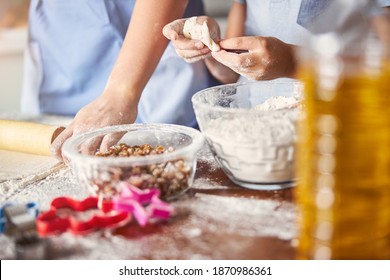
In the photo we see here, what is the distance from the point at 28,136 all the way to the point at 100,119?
0.20m

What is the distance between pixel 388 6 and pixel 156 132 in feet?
1.73

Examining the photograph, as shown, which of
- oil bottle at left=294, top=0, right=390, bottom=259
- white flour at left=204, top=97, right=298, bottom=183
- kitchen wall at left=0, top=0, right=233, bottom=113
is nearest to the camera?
oil bottle at left=294, top=0, right=390, bottom=259

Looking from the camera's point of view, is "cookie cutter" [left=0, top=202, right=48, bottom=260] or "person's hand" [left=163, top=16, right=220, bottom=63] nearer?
"cookie cutter" [left=0, top=202, right=48, bottom=260]

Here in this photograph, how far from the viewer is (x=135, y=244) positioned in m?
0.70

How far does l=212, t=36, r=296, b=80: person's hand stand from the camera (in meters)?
0.94

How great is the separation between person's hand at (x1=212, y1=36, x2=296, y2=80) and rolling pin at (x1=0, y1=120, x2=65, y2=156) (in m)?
0.41

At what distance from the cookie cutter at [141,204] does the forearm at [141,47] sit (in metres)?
0.42

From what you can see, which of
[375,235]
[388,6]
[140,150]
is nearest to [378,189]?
[375,235]

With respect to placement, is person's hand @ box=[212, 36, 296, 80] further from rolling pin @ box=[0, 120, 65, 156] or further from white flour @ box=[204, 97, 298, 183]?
rolling pin @ box=[0, 120, 65, 156]

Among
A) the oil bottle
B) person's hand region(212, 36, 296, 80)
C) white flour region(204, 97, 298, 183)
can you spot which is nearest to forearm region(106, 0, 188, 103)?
person's hand region(212, 36, 296, 80)

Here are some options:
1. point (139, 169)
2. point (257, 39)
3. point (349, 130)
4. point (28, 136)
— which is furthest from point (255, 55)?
point (28, 136)

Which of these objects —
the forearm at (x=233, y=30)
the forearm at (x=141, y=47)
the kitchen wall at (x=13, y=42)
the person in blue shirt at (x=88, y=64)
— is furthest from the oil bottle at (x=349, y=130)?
the kitchen wall at (x=13, y=42)

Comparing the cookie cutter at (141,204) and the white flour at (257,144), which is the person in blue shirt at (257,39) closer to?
the white flour at (257,144)
